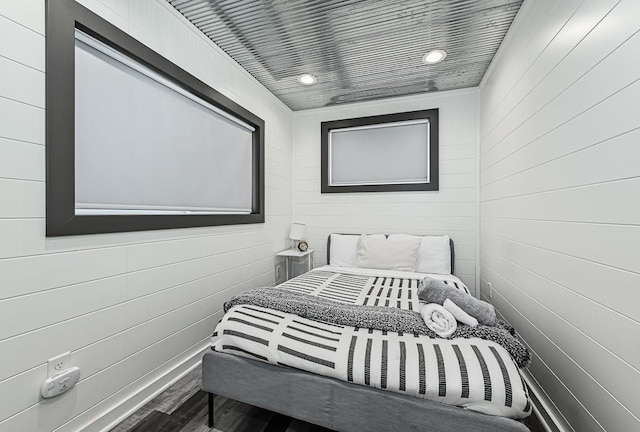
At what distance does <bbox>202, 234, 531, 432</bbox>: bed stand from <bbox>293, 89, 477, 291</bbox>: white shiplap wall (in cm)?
170

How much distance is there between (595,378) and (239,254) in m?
2.46

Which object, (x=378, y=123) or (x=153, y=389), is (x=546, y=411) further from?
(x=378, y=123)

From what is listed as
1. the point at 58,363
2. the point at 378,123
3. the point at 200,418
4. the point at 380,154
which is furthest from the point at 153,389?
the point at 378,123

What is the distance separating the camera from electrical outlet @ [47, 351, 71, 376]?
1.21m

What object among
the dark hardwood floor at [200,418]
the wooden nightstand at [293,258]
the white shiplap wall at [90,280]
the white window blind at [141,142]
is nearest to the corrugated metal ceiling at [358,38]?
the white shiplap wall at [90,280]

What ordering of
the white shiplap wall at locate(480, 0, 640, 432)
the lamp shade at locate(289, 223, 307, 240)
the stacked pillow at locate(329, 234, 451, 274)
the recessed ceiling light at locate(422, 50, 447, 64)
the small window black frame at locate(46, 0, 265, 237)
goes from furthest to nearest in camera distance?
1. the lamp shade at locate(289, 223, 307, 240)
2. the stacked pillow at locate(329, 234, 451, 274)
3. the recessed ceiling light at locate(422, 50, 447, 64)
4. the small window black frame at locate(46, 0, 265, 237)
5. the white shiplap wall at locate(480, 0, 640, 432)

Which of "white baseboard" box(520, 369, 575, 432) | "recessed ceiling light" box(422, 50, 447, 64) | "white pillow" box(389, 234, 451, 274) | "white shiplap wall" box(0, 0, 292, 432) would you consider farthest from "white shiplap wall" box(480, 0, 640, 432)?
"white shiplap wall" box(0, 0, 292, 432)

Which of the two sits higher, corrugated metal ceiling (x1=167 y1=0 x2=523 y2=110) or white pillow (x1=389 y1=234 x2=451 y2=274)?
corrugated metal ceiling (x1=167 y1=0 x2=523 y2=110)

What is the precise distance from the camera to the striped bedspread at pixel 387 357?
104 centimetres

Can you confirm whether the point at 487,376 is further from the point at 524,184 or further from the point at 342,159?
the point at 342,159

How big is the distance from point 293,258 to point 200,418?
2.06m

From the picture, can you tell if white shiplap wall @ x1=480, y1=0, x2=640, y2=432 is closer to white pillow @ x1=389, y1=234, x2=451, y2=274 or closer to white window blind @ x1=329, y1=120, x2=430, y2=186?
white pillow @ x1=389, y1=234, x2=451, y2=274

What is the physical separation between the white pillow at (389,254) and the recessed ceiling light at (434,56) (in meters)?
1.78

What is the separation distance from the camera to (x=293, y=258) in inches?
136
